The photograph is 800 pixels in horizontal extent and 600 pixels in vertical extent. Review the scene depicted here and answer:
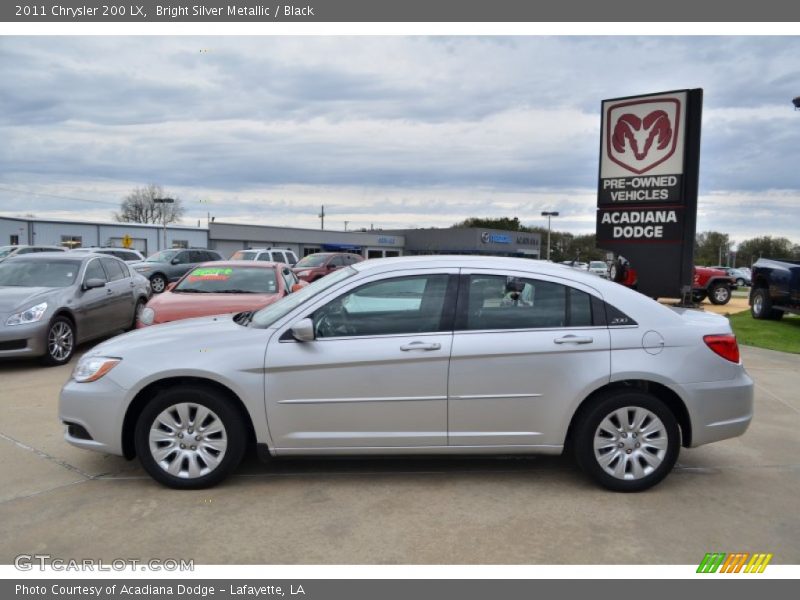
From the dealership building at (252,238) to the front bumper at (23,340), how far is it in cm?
3665

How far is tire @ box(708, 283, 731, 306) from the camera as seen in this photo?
22156 mm

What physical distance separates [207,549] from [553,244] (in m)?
99.8

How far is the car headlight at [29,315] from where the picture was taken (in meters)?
8.34

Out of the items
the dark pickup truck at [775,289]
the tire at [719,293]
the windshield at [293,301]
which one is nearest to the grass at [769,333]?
the dark pickup truck at [775,289]

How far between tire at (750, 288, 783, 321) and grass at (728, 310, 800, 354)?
17cm

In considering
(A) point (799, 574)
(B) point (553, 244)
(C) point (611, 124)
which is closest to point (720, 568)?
(A) point (799, 574)

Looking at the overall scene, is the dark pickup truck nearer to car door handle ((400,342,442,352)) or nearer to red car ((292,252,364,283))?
car door handle ((400,342,442,352))

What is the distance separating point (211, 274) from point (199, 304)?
49.1 inches

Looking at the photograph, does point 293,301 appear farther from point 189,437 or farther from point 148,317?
point 148,317

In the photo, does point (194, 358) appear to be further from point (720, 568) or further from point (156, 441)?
point (720, 568)

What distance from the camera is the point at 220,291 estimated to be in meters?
8.91

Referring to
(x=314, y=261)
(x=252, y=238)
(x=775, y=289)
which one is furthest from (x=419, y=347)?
(x=252, y=238)

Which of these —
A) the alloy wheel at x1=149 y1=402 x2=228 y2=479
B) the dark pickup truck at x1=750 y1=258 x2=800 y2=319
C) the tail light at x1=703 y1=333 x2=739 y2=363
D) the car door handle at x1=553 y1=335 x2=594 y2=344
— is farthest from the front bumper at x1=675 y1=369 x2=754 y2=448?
the dark pickup truck at x1=750 y1=258 x2=800 y2=319

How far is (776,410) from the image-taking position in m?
6.81
